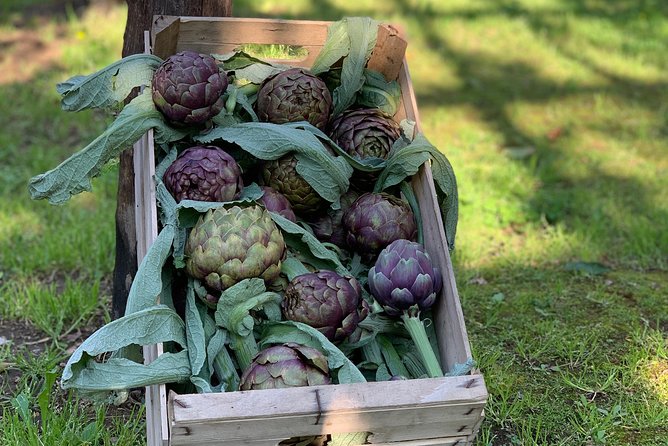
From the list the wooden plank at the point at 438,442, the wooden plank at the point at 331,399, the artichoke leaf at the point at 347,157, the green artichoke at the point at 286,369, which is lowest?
the wooden plank at the point at 438,442

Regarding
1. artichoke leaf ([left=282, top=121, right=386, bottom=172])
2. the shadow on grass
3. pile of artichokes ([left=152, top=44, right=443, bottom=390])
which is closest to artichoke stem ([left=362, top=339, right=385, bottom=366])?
pile of artichokes ([left=152, top=44, right=443, bottom=390])

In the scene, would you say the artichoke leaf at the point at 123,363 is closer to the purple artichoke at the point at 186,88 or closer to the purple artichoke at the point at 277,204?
the purple artichoke at the point at 277,204

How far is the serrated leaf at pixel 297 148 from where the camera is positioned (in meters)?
2.15

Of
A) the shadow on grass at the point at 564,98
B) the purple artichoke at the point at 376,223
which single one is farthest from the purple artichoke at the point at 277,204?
the shadow on grass at the point at 564,98

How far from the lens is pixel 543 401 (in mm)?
2469

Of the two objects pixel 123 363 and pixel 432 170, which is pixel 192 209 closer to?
pixel 123 363

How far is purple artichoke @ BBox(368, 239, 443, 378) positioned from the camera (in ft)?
6.37

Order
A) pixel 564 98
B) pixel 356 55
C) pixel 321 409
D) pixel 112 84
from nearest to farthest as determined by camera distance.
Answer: pixel 321 409
pixel 112 84
pixel 356 55
pixel 564 98

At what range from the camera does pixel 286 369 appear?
67.7 inches

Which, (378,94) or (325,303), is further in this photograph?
(378,94)

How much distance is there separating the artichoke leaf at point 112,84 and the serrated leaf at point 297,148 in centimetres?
22

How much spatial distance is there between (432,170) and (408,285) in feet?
1.36

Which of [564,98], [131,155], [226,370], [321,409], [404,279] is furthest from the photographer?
[564,98]

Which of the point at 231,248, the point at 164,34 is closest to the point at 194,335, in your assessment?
the point at 231,248
